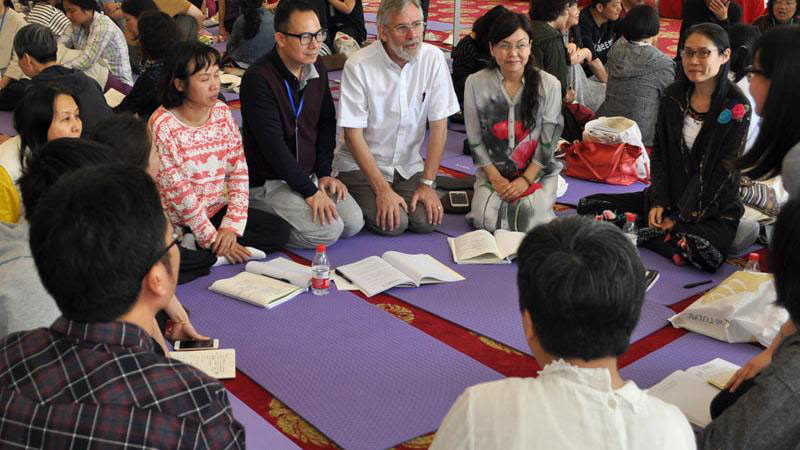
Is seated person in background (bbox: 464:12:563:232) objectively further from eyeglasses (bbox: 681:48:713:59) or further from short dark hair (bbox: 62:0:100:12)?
short dark hair (bbox: 62:0:100:12)

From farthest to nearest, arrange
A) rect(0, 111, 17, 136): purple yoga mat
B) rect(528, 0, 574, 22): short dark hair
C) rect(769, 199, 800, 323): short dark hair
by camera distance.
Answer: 1. rect(0, 111, 17, 136): purple yoga mat
2. rect(528, 0, 574, 22): short dark hair
3. rect(769, 199, 800, 323): short dark hair

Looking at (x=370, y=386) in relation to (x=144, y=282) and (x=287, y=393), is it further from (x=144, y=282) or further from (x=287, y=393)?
(x=144, y=282)

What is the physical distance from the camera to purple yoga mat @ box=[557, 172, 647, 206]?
15.8ft

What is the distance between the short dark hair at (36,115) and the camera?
332 centimetres

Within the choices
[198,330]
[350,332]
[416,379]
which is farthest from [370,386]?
[198,330]

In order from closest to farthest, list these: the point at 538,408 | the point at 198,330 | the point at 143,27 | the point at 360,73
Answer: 1. the point at 538,408
2. the point at 198,330
3. the point at 360,73
4. the point at 143,27

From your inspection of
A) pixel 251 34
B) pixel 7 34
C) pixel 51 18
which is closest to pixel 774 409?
pixel 51 18

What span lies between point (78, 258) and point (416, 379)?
161 centimetres

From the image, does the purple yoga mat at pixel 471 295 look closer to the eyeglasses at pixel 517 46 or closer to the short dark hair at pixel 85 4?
the eyeglasses at pixel 517 46

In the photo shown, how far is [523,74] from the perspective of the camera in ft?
13.8

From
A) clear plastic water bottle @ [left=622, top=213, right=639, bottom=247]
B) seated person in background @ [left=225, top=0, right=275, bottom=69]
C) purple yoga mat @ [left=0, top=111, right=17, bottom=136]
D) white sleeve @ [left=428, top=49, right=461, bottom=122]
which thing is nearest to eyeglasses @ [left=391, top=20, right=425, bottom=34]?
white sleeve @ [left=428, top=49, right=461, bottom=122]

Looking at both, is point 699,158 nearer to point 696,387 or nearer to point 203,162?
point 696,387

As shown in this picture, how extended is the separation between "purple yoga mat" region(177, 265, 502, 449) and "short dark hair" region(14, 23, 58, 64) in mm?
2321

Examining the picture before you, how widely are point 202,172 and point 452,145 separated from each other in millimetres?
2408
